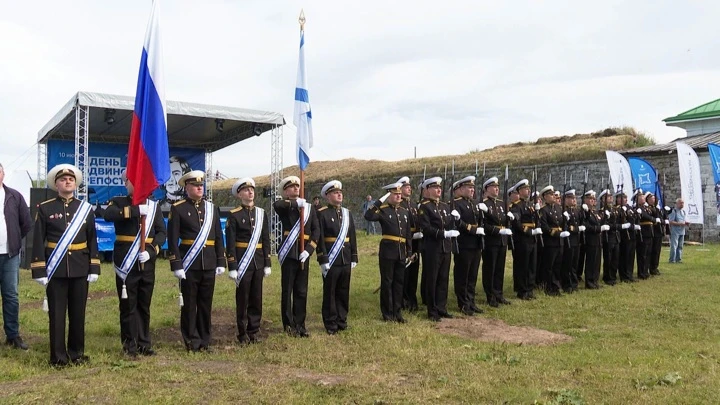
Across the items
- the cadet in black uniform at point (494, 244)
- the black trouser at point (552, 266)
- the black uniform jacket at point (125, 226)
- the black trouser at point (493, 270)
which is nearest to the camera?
the black uniform jacket at point (125, 226)

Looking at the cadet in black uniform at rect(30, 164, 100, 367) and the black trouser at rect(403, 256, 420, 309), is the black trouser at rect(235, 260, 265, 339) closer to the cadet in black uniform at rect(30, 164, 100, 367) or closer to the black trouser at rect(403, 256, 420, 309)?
the cadet in black uniform at rect(30, 164, 100, 367)

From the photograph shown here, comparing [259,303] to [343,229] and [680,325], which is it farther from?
[680,325]

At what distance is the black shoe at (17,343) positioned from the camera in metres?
5.48

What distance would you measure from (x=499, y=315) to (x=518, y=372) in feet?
9.55

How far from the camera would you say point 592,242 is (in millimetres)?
10023

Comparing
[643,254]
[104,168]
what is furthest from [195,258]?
[104,168]

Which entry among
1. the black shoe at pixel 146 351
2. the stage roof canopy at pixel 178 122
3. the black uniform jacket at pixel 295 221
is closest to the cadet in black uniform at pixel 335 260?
the black uniform jacket at pixel 295 221

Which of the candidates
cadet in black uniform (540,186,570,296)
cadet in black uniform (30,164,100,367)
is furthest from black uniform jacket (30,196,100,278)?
cadet in black uniform (540,186,570,296)

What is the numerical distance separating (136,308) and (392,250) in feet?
9.68

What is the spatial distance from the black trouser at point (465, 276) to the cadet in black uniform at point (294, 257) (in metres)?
2.32

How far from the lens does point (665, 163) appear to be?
17484 millimetres

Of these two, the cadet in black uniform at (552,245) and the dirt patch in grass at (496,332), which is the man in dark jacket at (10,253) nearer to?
the dirt patch in grass at (496,332)

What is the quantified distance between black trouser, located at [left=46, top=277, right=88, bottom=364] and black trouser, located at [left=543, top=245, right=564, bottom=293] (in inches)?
262

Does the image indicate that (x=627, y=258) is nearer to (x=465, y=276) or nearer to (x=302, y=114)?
(x=465, y=276)
